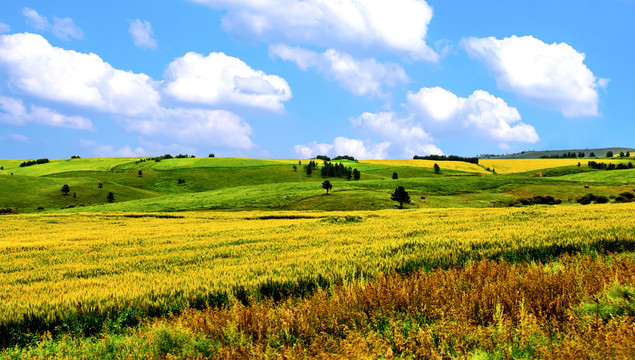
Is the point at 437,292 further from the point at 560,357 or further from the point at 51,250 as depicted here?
the point at 51,250

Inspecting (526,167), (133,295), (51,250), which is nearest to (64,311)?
(133,295)

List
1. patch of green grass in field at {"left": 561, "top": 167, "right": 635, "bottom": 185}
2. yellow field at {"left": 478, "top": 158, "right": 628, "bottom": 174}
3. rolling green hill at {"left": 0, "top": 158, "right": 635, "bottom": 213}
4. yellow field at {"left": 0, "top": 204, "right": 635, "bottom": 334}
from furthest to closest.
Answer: yellow field at {"left": 478, "top": 158, "right": 628, "bottom": 174}
patch of green grass in field at {"left": 561, "top": 167, "right": 635, "bottom": 185}
rolling green hill at {"left": 0, "top": 158, "right": 635, "bottom": 213}
yellow field at {"left": 0, "top": 204, "right": 635, "bottom": 334}

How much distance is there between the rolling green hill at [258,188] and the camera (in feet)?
250

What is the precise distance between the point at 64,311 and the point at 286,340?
15.4ft

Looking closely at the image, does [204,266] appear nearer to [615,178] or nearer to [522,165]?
[615,178]

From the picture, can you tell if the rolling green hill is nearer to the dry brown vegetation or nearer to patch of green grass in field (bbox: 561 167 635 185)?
patch of green grass in field (bbox: 561 167 635 185)

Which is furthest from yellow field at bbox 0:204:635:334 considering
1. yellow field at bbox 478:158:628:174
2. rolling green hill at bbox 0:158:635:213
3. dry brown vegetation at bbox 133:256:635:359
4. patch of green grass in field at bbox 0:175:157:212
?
yellow field at bbox 478:158:628:174

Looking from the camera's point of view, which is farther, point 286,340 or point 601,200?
point 601,200

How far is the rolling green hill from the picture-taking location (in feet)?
250

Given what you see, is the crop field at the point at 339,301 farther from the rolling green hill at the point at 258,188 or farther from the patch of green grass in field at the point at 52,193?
the patch of green grass in field at the point at 52,193

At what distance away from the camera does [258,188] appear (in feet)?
331

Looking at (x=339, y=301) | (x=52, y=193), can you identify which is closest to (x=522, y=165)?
(x=52, y=193)

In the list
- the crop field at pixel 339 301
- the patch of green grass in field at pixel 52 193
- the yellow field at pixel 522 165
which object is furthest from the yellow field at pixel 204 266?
the yellow field at pixel 522 165

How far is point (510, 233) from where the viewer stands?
12.8 metres
